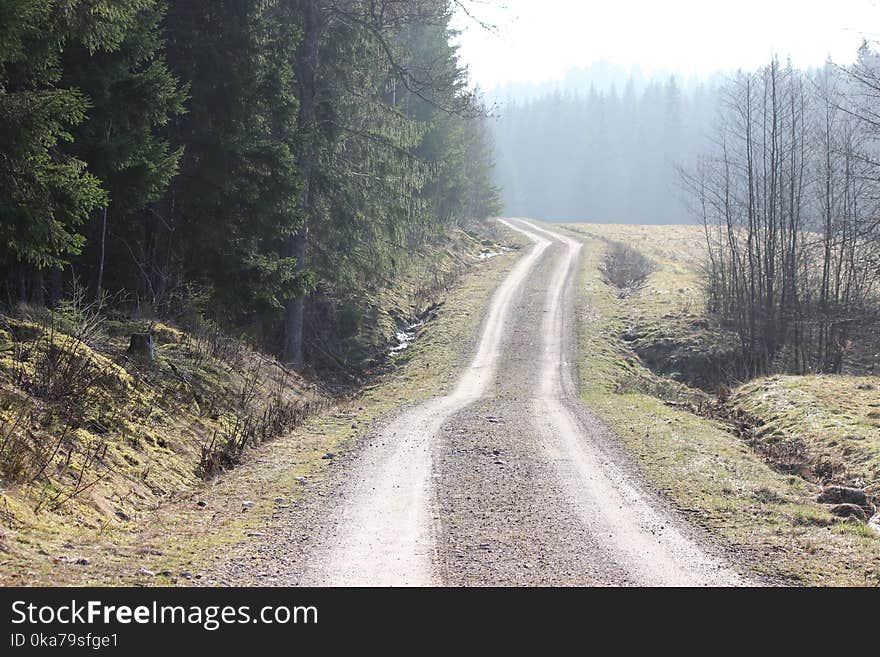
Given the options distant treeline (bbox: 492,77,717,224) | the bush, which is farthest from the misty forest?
distant treeline (bbox: 492,77,717,224)

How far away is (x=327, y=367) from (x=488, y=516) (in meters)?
15.1

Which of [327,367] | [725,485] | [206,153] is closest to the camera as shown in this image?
A: [725,485]

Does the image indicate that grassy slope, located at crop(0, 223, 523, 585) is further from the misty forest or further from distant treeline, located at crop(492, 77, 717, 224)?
distant treeline, located at crop(492, 77, 717, 224)

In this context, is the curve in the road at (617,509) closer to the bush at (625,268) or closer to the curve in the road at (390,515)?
the curve in the road at (390,515)

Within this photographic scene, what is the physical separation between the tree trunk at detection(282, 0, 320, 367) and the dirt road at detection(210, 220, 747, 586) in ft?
18.4

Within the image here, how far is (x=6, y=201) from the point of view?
24.2 feet

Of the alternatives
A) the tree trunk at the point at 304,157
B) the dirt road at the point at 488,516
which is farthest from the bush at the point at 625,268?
the dirt road at the point at 488,516

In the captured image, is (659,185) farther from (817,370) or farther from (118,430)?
(118,430)

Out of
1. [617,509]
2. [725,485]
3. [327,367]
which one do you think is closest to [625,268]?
[327,367]

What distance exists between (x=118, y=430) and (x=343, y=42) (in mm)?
14708

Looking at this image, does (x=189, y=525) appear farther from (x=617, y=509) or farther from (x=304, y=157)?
(x=304, y=157)

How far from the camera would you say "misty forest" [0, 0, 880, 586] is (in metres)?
7.16

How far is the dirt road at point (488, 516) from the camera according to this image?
21.6 ft

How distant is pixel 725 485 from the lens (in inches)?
403
